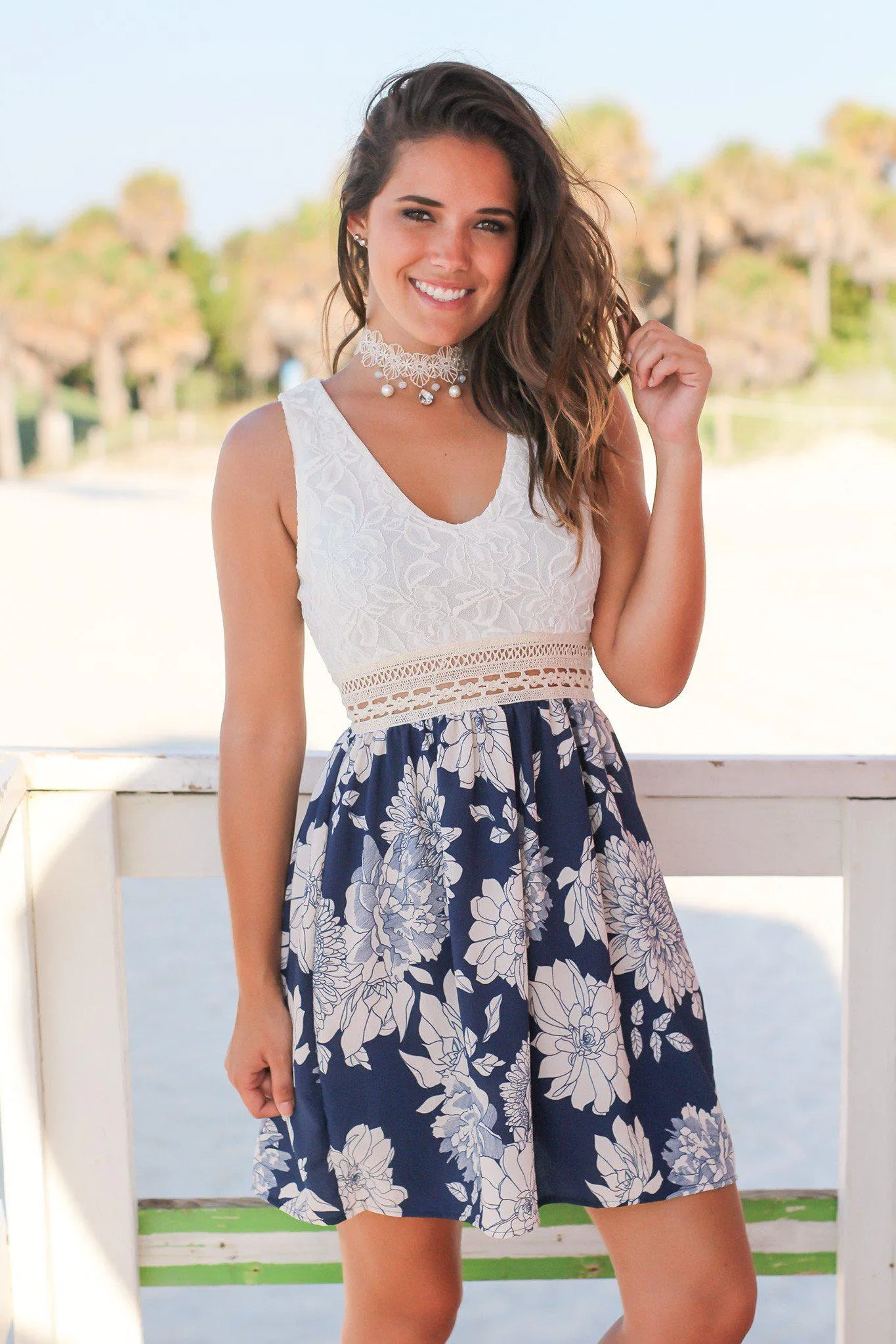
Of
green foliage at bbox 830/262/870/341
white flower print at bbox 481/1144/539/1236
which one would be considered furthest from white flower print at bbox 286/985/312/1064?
green foliage at bbox 830/262/870/341

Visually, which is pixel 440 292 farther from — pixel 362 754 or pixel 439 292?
pixel 362 754

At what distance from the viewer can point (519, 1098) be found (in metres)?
1.30

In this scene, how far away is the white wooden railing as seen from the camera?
5.32 ft

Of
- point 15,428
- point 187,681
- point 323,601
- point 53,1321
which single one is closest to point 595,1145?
point 323,601

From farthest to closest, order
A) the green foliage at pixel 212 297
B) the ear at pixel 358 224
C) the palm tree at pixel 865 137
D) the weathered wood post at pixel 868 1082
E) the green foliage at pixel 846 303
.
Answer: the green foliage at pixel 212 297 → the palm tree at pixel 865 137 → the green foliage at pixel 846 303 → the weathered wood post at pixel 868 1082 → the ear at pixel 358 224

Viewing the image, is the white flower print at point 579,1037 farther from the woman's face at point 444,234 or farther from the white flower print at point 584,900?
the woman's face at point 444,234

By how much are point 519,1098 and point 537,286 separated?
0.83 meters

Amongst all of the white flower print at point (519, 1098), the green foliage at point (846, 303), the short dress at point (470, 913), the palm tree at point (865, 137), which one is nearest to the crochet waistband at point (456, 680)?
the short dress at point (470, 913)

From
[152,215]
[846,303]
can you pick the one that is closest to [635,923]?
[846,303]

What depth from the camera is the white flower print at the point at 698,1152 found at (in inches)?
51.9

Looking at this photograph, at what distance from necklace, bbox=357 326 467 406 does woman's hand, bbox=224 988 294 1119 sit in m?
0.65

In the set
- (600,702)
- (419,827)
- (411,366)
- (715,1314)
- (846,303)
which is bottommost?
(715,1314)

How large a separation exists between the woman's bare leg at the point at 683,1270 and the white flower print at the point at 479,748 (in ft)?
1.40

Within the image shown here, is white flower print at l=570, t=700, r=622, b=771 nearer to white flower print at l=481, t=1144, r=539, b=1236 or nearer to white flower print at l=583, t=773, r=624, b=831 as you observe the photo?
white flower print at l=583, t=773, r=624, b=831
